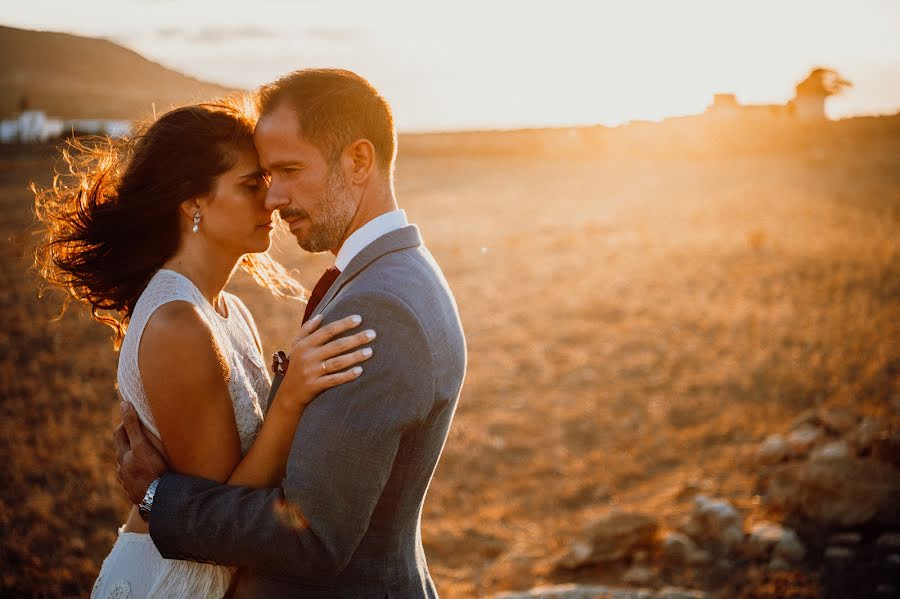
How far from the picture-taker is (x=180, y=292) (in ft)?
8.02

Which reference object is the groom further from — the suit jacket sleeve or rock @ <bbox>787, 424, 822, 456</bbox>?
rock @ <bbox>787, 424, 822, 456</bbox>

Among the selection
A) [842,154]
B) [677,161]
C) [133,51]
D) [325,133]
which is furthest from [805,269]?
[133,51]

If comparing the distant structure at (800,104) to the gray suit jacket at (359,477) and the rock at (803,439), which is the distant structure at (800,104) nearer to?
the rock at (803,439)

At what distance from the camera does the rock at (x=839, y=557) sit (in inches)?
193

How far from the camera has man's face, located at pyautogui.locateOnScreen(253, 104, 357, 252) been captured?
224 cm

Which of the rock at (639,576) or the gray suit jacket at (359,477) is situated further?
the rock at (639,576)

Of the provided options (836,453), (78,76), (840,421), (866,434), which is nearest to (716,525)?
(836,453)

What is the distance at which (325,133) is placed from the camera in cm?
222

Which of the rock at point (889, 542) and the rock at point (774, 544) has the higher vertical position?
the rock at point (889, 542)

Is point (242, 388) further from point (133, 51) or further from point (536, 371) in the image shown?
point (133, 51)

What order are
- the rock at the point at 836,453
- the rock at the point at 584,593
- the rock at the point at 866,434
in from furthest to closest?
the rock at the point at 866,434 < the rock at the point at 836,453 < the rock at the point at 584,593

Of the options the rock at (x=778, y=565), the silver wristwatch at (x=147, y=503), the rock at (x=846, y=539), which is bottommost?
the rock at (x=778, y=565)

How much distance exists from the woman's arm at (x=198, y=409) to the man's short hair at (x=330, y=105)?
2.37 feet

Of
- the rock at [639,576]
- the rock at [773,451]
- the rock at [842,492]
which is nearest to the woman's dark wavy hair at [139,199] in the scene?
the rock at [639,576]
